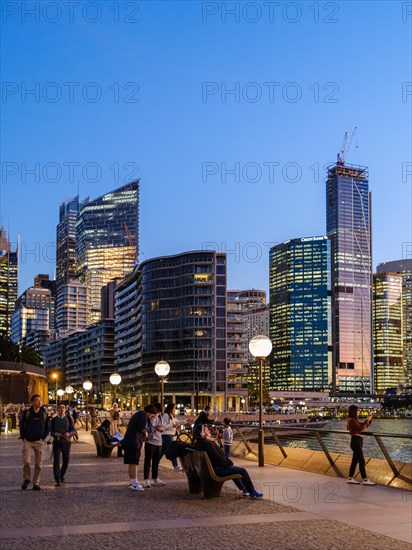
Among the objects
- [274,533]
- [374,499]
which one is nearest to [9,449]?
[374,499]

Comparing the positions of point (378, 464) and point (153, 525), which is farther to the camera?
point (378, 464)

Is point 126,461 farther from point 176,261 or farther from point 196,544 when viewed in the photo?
point 176,261

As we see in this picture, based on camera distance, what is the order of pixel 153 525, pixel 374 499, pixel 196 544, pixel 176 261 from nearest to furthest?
pixel 196 544
pixel 153 525
pixel 374 499
pixel 176 261

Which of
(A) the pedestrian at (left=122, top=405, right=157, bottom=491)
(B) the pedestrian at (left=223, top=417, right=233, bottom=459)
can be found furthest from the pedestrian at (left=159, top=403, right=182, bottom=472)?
(B) the pedestrian at (left=223, top=417, right=233, bottom=459)

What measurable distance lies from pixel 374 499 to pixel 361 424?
290 centimetres

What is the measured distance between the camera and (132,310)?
189 metres

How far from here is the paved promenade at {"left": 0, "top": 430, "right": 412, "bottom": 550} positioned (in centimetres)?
1016

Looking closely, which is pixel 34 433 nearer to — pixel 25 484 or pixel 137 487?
pixel 25 484

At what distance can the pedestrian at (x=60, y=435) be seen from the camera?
682 inches

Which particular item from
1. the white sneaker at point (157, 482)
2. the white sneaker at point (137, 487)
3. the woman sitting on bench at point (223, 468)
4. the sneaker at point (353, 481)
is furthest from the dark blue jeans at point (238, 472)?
the white sneaker at point (157, 482)

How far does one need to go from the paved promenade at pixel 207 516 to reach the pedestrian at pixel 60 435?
34 cm

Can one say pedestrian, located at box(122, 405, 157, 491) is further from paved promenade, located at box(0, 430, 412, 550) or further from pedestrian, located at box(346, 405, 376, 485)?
pedestrian, located at box(346, 405, 376, 485)

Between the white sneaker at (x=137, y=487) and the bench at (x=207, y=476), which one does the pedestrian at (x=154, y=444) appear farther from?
the bench at (x=207, y=476)

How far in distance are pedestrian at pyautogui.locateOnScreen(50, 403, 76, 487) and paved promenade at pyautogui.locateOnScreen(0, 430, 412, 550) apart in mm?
339
